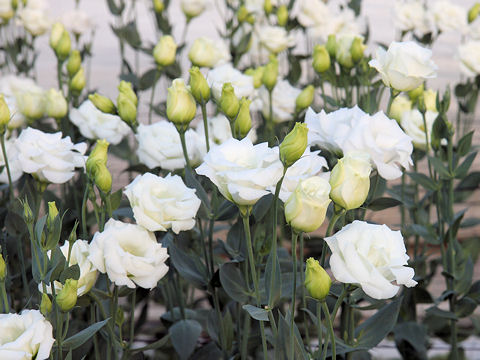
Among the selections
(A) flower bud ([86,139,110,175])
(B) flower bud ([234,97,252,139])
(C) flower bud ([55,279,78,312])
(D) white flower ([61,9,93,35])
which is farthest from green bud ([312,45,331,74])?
(D) white flower ([61,9,93,35])

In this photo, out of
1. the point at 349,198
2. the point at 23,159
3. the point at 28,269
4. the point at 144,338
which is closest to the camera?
the point at 349,198

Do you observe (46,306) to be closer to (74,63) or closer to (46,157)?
(46,157)

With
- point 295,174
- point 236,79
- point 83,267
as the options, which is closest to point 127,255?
point 83,267

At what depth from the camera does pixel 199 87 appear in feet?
2.07

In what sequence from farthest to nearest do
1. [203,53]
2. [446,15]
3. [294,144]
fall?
[446,15] < [203,53] < [294,144]

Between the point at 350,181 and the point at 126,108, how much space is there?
293mm

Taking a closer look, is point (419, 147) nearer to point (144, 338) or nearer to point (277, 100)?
point (277, 100)

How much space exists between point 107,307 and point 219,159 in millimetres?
341

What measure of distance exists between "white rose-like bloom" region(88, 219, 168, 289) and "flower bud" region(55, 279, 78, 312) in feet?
0.18

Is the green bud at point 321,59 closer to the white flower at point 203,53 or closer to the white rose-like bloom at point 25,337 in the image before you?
the white flower at point 203,53

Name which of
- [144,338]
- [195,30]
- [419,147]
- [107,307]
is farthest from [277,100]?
[195,30]

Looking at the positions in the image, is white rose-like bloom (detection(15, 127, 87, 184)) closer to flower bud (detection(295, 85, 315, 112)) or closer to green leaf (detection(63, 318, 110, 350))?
green leaf (detection(63, 318, 110, 350))

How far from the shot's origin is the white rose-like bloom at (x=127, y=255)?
55cm

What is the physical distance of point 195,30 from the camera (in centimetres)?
200
